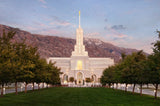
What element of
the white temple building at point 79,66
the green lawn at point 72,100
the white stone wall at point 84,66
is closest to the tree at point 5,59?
the green lawn at point 72,100

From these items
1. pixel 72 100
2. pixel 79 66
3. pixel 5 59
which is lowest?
pixel 72 100

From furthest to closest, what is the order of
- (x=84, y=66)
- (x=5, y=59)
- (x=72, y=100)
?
(x=84, y=66) → (x=5, y=59) → (x=72, y=100)

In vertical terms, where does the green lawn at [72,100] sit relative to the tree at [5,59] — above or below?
below

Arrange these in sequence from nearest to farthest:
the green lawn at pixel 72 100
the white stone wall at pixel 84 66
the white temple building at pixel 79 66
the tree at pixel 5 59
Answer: the green lawn at pixel 72 100 < the tree at pixel 5 59 < the white temple building at pixel 79 66 < the white stone wall at pixel 84 66

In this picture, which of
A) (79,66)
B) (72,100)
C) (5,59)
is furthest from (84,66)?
(72,100)

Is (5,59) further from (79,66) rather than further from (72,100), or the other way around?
(79,66)

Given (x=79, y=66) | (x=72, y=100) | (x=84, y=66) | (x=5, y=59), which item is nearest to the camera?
(x=72, y=100)

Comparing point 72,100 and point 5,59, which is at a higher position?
point 5,59

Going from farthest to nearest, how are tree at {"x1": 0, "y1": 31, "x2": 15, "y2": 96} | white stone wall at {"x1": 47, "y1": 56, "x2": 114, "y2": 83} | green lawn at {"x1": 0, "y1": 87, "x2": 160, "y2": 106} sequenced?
white stone wall at {"x1": 47, "y1": 56, "x2": 114, "y2": 83} → tree at {"x1": 0, "y1": 31, "x2": 15, "y2": 96} → green lawn at {"x1": 0, "y1": 87, "x2": 160, "y2": 106}

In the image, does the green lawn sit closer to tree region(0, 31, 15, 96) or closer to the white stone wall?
tree region(0, 31, 15, 96)

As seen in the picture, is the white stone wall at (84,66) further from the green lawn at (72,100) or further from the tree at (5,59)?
the tree at (5,59)

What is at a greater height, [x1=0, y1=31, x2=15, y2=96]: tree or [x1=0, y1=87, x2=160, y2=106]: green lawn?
[x1=0, y1=31, x2=15, y2=96]: tree

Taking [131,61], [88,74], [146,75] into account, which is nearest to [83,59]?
[88,74]

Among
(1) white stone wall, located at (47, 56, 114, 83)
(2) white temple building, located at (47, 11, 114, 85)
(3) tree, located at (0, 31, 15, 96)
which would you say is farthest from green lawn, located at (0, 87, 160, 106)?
(1) white stone wall, located at (47, 56, 114, 83)
